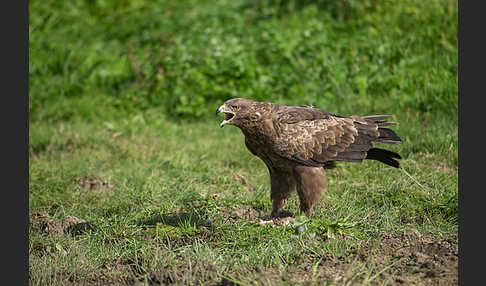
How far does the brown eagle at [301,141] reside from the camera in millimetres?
5535

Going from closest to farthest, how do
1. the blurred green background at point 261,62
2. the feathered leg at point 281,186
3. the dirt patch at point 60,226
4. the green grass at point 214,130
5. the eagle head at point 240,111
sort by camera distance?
the green grass at point 214,130 < the eagle head at point 240,111 < the dirt patch at point 60,226 < the feathered leg at point 281,186 < the blurred green background at point 261,62

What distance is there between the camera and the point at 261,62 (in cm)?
1001

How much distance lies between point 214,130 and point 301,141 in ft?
11.5

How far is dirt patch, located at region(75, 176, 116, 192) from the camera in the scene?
7152mm

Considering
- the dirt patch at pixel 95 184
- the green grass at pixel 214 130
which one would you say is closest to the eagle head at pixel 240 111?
the green grass at pixel 214 130

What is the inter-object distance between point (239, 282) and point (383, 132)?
280 centimetres

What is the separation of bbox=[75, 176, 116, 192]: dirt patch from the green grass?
22mm

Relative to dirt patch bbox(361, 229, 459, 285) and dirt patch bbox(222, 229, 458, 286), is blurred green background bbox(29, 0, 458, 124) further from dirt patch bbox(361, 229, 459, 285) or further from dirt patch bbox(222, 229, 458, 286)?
dirt patch bbox(222, 229, 458, 286)

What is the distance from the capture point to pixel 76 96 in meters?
10.2

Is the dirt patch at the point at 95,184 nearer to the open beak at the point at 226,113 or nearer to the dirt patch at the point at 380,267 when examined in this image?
the open beak at the point at 226,113

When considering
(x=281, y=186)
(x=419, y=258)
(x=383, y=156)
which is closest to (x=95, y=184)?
(x=281, y=186)

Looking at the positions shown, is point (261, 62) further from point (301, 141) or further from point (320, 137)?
point (301, 141)

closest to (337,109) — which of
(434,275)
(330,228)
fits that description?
(330,228)

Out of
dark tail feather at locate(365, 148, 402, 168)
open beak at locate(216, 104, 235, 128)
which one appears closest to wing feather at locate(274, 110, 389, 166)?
dark tail feather at locate(365, 148, 402, 168)
